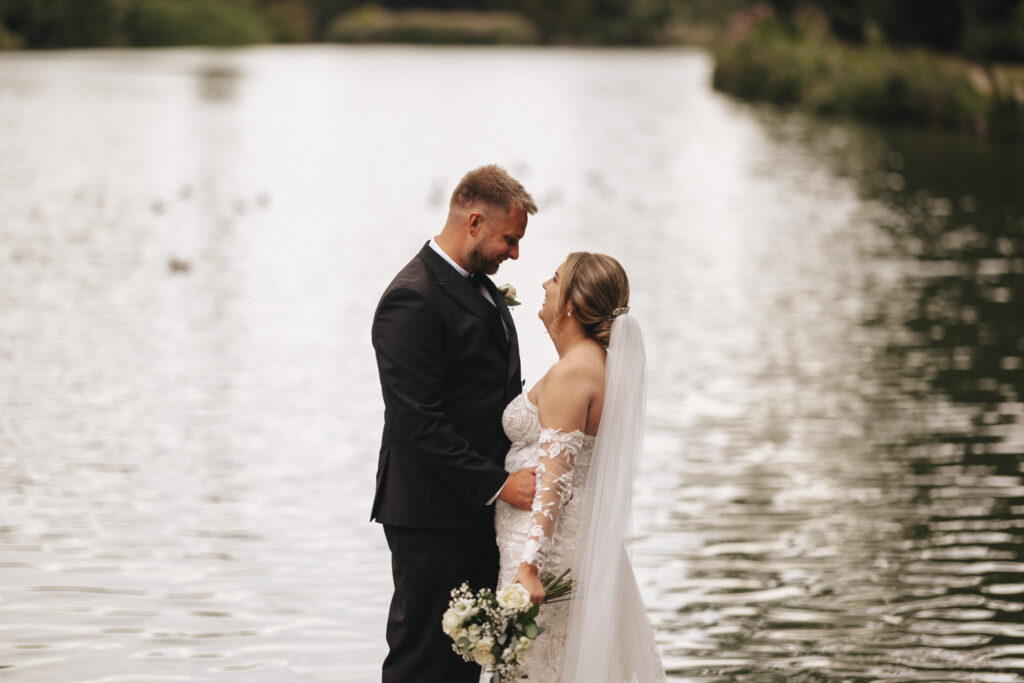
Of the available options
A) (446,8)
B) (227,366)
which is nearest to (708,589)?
A: (227,366)

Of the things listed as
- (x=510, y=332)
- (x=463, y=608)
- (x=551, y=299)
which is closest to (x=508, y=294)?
(x=510, y=332)

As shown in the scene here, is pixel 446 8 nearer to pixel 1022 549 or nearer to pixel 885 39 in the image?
pixel 885 39

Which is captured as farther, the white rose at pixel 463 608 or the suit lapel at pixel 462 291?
the suit lapel at pixel 462 291

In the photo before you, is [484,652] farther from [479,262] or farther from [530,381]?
[530,381]

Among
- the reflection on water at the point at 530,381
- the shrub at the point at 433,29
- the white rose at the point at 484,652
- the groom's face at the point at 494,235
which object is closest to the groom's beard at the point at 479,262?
the groom's face at the point at 494,235

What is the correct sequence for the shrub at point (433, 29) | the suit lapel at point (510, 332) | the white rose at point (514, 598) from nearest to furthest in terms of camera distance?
the white rose at point (514, 598) → the suit lapel at point (510, 332) → the shrub at point (433, 29)

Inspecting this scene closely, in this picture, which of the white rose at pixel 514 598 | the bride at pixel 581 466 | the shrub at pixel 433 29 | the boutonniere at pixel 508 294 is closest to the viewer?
the white rose at pixel 514 598

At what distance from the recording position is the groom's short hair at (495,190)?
414cm

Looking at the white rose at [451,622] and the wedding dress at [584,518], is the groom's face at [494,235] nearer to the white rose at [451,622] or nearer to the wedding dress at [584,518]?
the wedding dress at [584,518]

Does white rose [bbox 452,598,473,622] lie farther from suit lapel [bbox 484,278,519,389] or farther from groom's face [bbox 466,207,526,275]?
groom's face [bbox 466,207,526,275]

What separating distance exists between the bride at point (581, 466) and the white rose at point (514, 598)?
0.16m

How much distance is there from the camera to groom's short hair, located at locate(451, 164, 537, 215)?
163 inches

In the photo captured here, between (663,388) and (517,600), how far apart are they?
6730 millimetres

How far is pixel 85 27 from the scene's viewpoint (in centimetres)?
6819
